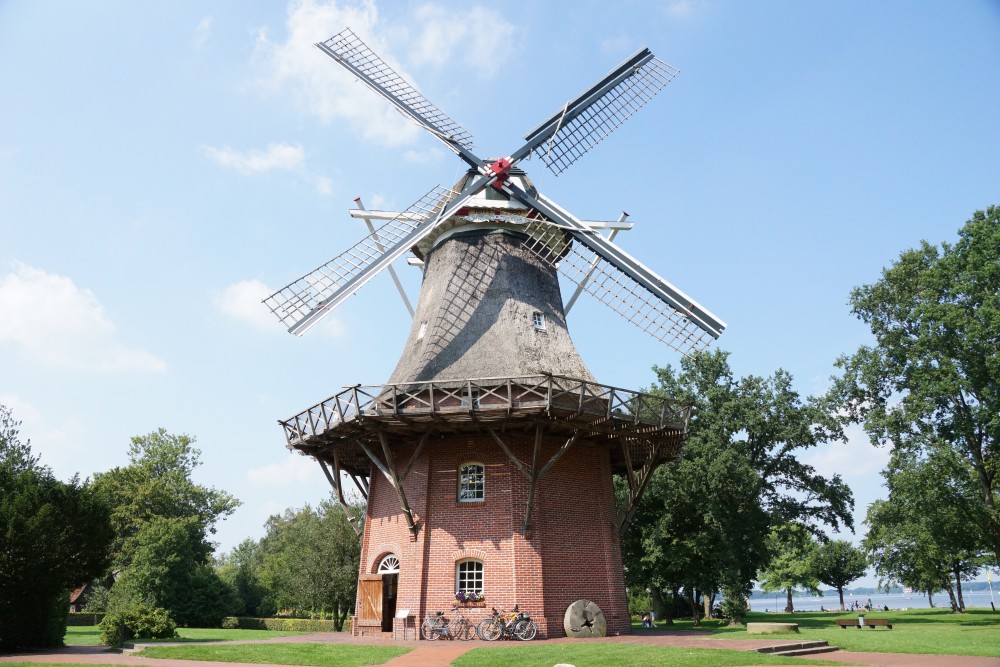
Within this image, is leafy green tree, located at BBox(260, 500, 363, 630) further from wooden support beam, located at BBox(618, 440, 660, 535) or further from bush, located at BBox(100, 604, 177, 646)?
wooden support beam, located at BBox(618, 440, 660, 535)

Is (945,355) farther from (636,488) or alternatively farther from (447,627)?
(447,627)

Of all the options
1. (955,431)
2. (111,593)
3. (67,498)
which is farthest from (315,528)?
(955,431)

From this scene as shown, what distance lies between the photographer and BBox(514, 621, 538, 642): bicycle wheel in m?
16.0

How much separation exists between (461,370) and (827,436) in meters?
19.7

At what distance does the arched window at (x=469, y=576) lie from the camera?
17047mm

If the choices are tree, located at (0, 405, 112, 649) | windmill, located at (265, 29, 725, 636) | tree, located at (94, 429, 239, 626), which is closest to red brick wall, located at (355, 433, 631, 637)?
windmill, located at (265, 29, 725, 636)

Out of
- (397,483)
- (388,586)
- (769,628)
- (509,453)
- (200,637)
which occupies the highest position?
(509,453)

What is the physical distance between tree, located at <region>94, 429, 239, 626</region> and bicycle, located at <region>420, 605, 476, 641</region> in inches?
806

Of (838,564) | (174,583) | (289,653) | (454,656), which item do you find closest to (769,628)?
(454,656)

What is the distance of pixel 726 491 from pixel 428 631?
16.4m

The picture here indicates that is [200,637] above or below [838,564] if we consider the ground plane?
below

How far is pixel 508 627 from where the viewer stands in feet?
52.6

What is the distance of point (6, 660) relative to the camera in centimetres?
1416

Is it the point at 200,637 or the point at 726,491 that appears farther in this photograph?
the point at 726,491
